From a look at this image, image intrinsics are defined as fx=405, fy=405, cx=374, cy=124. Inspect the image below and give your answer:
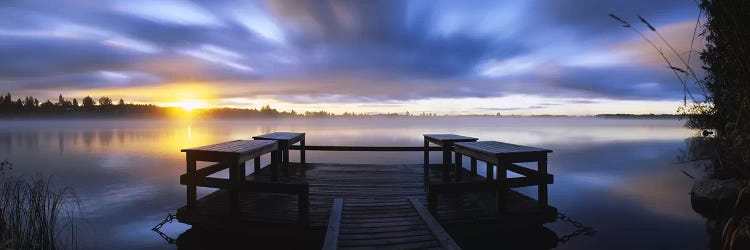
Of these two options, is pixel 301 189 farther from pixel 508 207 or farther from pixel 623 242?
pixel 623 242

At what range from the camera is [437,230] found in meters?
6.08

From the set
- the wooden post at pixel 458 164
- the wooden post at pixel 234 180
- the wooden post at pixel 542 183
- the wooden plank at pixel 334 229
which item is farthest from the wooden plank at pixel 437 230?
the wooden post at pixel 458 164

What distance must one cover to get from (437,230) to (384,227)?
89cm

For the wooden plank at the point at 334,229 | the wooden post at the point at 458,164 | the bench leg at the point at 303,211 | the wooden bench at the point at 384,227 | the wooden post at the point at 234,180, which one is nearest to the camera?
the wooden plank at the point at 334,229

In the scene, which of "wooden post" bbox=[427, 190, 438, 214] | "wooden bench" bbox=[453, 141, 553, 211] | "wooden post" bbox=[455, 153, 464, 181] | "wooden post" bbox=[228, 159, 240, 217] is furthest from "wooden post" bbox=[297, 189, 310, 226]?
"wooden post" bbox=[455, 153, 464, 181]

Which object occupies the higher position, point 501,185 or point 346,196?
point 501,185

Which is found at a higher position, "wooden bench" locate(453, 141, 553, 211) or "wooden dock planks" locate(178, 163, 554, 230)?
"wooden bench" locate(453, 141, 553, 211)

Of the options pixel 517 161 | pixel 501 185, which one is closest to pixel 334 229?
pixel 501 185

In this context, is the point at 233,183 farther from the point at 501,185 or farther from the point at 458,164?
the point at 458,164

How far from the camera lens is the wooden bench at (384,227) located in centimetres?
572

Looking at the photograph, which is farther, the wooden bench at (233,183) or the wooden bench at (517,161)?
the wooden bench at (517,161)

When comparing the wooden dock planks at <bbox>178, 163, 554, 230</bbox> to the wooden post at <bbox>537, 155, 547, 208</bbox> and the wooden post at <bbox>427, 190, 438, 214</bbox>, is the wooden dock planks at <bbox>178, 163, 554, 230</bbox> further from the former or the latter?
the wooden post at <bbox>427, 190, 438, 214</bbox>

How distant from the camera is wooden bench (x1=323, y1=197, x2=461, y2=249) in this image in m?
5.72

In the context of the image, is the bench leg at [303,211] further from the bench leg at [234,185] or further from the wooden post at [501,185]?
the wooden post at [501,185]
